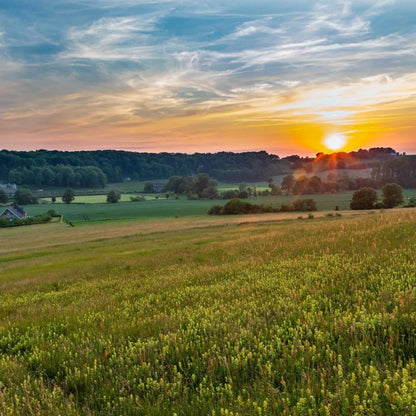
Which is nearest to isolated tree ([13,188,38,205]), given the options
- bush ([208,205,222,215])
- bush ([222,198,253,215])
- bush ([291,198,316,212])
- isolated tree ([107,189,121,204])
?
isolated tree ([107,189,121,204])

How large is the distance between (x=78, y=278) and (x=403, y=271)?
1495cm

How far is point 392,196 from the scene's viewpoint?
99125 mm

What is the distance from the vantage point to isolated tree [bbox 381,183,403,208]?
98.9 m

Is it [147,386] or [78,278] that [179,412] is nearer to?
[147,386]

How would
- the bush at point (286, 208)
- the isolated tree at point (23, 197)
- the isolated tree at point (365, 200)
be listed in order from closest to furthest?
the isolated tree at point (365, 200) → the bush at point (286, 208) → the isolated tree at point (23, 197)

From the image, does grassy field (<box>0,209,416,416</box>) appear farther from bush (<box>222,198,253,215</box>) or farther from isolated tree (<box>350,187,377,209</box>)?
isolated tree (<box>350,187,377,209</box>)

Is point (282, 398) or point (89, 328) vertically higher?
point (282, 398)

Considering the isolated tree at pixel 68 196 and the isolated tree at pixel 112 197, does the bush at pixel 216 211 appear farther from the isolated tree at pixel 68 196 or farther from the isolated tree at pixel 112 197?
the isolated tree at pixel 68 196

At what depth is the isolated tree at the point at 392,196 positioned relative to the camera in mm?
98875

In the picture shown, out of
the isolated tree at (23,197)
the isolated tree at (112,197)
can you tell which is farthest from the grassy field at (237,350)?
the isolated tree at (23,197)

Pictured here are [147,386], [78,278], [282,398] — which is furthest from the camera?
[78,278]

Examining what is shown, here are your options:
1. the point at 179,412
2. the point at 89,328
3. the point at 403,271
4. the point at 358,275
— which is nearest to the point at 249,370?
the point at 179,412

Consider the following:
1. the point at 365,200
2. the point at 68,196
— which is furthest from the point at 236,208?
the point at 68,196

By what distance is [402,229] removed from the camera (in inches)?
480
